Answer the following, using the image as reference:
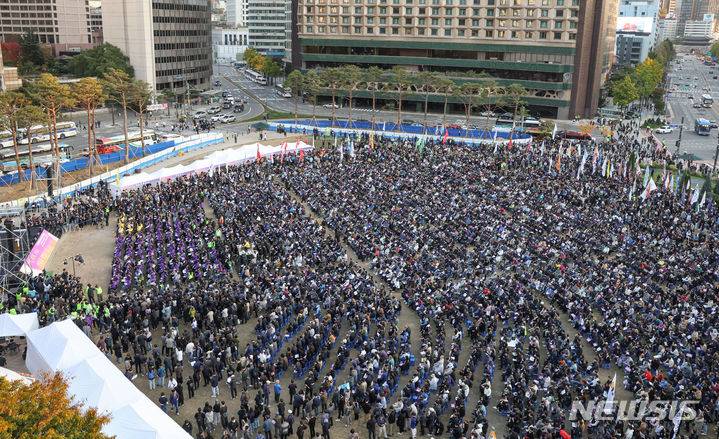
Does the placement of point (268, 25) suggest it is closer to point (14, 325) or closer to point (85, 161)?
point (85, 161)

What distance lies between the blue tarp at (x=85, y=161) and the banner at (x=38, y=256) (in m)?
25.7

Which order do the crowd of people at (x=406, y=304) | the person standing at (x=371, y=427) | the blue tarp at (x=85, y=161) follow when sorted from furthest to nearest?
the blue tarp at (x=85, y=161)
the crowd of people at (x=406, y=304)
the person standing at (x=371, y=427)

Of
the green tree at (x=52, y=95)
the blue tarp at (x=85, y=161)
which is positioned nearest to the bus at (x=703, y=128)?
the blue tarp at (x=85, y=161)

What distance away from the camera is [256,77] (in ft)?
482

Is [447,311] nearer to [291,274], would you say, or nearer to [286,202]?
[291,274]

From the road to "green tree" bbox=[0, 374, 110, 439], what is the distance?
243 feet

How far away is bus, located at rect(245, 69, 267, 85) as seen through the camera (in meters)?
140

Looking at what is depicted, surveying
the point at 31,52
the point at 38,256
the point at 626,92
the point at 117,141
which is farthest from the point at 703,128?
the point at 31,52

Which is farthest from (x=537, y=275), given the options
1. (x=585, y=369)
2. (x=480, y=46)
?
(x=480, y=46)

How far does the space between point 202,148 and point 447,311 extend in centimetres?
4935

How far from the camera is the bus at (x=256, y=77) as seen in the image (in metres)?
140

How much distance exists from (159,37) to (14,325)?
89.1 meters

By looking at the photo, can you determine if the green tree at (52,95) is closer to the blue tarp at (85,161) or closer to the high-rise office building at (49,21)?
the blue tarp at (85,161)

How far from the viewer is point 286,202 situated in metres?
43.9
